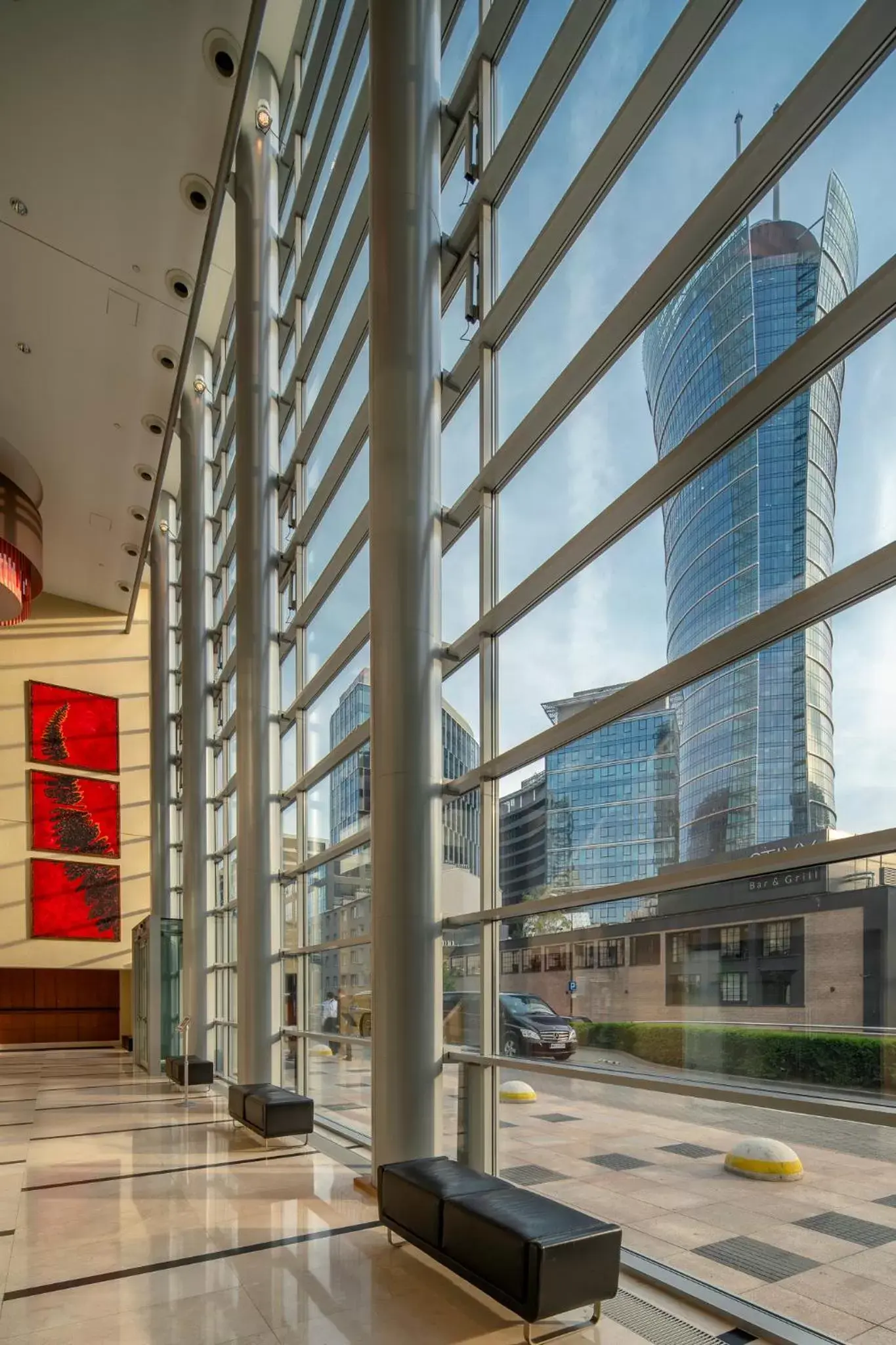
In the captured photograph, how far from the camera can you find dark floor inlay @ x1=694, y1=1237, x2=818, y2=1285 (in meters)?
4.73

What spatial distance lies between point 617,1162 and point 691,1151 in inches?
28.8

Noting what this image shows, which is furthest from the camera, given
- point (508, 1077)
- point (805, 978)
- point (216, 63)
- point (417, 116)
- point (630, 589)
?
point (216, 63)

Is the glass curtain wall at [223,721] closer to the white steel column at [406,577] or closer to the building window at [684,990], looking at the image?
the white steel column at [406,577]

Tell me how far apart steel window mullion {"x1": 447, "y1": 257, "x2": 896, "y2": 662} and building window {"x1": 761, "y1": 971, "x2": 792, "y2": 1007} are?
8.86 feet

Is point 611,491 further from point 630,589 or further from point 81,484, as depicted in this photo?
point 81,484

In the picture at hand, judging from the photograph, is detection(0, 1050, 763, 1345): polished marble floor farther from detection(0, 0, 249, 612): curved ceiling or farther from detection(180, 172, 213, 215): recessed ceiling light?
detection(180, 172, 213, 215): recessed ceiling light

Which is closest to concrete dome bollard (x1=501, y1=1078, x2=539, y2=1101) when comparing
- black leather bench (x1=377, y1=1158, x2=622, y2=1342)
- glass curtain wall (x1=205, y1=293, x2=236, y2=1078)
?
black leather bench (x1=377, y1=1158, x2=622, y2=1342)

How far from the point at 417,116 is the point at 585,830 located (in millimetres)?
5988

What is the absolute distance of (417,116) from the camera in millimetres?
8484

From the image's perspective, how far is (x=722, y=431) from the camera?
5.42 m

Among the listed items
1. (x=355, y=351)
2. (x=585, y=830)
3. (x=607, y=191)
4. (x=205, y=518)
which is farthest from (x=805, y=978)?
(x=205, y=518)

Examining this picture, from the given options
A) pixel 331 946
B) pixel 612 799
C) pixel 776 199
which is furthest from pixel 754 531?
pixel 331 946

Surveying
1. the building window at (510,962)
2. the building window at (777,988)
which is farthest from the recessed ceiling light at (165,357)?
the building window at (777,988)

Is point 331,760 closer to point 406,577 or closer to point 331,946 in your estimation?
point 331,946
